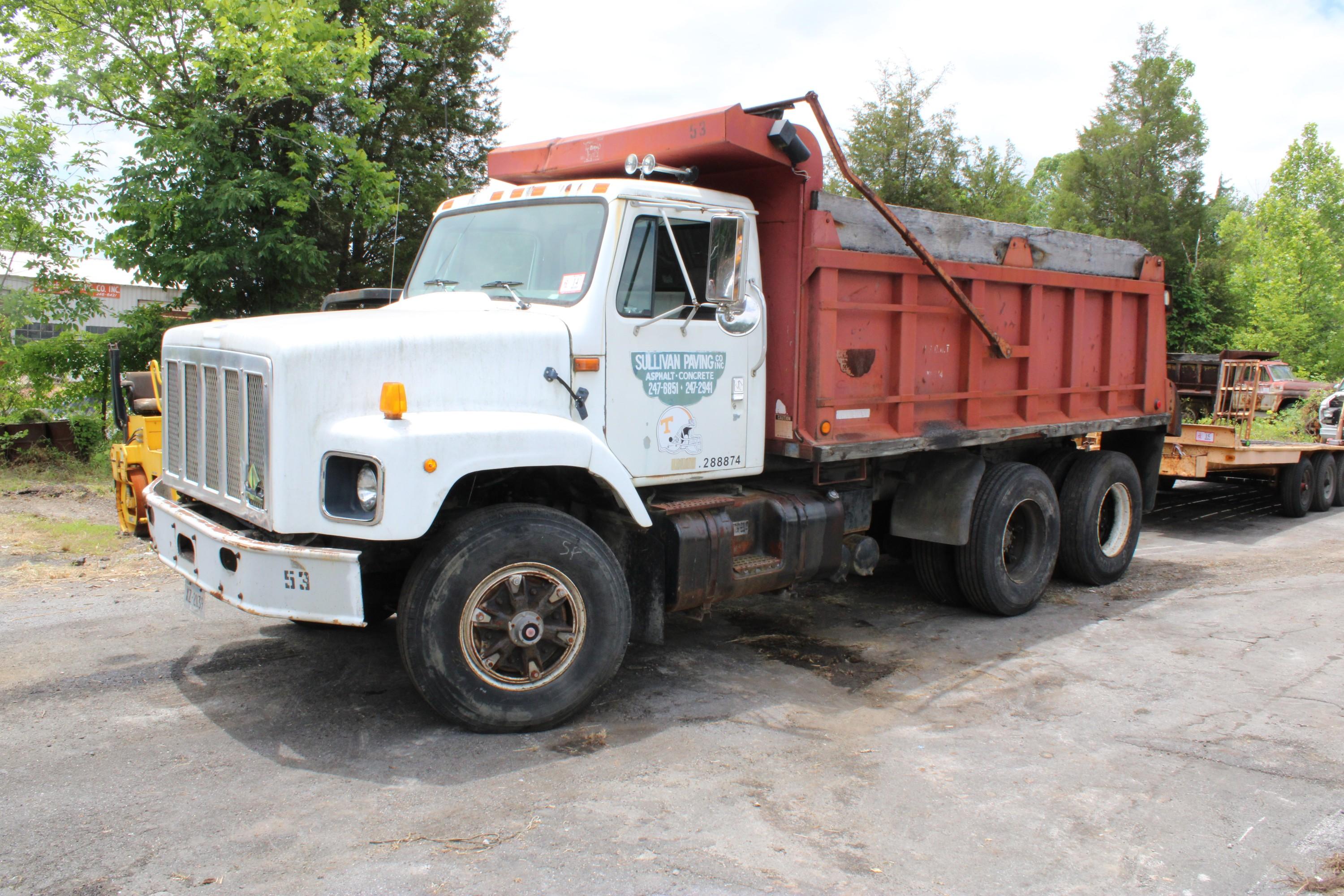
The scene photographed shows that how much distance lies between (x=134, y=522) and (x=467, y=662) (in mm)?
5066

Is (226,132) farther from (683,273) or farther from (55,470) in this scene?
(683,273)

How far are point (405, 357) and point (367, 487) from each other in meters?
0.64

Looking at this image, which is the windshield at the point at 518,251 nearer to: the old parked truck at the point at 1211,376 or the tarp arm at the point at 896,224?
the tarp arm at the point at 896,224

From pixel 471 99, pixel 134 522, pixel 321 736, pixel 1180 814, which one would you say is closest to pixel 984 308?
→ pixel 1180 814

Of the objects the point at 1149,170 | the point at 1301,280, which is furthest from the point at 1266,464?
the point at 1149,170

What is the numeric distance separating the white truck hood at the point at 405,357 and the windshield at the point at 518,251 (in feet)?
0.86

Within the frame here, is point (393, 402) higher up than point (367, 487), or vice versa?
point (393, 402)

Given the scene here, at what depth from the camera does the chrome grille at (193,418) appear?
496 centimetres

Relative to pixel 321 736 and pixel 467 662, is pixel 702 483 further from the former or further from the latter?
pixel 321 736

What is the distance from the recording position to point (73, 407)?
14.1 metres

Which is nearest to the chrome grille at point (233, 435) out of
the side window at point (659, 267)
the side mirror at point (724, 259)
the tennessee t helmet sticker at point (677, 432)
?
the side window at point (659, 267)

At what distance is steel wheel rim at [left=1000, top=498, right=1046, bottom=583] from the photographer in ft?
25.0

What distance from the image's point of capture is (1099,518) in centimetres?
852

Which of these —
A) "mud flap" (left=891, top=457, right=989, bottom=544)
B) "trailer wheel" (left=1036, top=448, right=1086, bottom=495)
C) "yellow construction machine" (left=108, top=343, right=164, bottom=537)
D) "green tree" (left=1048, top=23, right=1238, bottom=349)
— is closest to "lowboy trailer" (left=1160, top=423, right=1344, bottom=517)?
"trailer wheel" (left=1036, top=448, right=1086, bottom=495)
